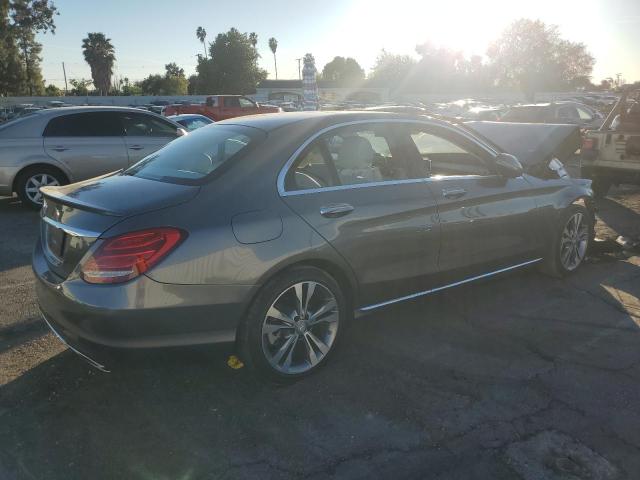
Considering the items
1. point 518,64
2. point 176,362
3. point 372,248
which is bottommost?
point 176,362

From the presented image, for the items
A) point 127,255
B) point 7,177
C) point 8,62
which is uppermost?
point 8,62

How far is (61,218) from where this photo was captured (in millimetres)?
3094

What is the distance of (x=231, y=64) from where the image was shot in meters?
68.9

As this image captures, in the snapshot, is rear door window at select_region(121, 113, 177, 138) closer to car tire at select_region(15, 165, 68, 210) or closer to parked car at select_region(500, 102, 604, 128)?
car tire at select_region(15, 165, 68, 210)

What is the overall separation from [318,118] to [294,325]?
1.37 m

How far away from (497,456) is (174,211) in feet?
6.69

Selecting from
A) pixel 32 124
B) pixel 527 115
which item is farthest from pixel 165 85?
pixel 32 124

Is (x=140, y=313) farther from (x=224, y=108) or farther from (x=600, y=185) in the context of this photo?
(x=224, y=108)

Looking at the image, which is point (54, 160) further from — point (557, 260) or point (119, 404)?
point (557, 260)

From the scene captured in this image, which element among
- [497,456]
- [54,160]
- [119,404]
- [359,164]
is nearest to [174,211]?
[119,404]

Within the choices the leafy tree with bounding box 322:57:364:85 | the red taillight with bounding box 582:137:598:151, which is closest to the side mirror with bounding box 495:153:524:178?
the red taillight with bounding box 582:137:598:151

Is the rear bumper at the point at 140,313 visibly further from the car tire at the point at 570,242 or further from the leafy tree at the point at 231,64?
the leafy tree at the point at 231,64

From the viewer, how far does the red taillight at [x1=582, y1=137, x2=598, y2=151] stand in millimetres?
8961

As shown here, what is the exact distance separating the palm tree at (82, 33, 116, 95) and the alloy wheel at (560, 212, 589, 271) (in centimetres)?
7956
